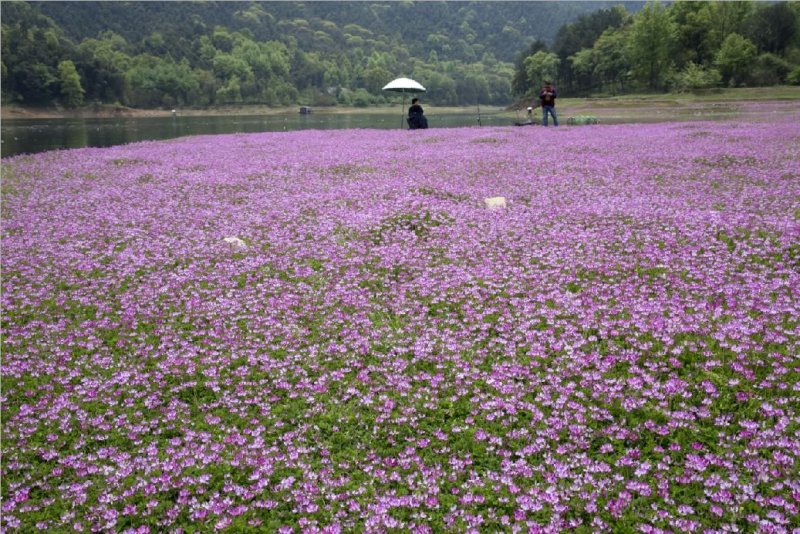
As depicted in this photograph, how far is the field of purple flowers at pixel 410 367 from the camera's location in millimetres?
5488

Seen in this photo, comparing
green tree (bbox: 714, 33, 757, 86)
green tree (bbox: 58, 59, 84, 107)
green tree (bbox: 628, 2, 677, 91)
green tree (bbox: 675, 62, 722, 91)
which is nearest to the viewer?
green tree (bbox: 675, 62, 722, 91)

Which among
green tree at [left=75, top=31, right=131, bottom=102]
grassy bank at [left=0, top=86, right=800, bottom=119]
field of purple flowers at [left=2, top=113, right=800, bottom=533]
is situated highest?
green tree at [left=75, top=31, right=131, bottom=102]

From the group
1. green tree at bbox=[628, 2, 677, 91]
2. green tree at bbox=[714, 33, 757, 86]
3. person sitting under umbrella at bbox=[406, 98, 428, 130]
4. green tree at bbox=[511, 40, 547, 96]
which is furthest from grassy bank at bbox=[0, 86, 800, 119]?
person sitting under umbrella at bbox=[406, 98, 428, 130]

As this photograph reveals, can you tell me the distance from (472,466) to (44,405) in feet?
19.2

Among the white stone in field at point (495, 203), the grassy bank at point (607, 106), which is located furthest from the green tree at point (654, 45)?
the white stone in field at point (495, 203)

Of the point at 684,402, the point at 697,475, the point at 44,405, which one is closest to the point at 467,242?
the point at 684,402

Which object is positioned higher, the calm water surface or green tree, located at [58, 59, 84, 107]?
green tree, located at [58, 59, 84, 107]

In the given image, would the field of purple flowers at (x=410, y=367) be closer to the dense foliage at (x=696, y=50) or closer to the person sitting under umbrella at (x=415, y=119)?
the person sitting under umbrella at (x=415, y=119)

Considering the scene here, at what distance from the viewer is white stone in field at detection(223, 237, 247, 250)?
44.1ft

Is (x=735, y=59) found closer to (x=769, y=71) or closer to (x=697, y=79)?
(x=769, y=71)

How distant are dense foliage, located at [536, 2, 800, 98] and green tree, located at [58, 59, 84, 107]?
129 meters

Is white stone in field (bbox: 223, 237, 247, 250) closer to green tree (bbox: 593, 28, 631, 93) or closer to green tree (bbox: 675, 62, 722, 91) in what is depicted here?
green tree (bbox: 675, 62, 722, 91)

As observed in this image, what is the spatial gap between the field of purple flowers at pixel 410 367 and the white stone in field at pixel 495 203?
11.6 inches

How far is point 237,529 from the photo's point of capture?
17.4ft
